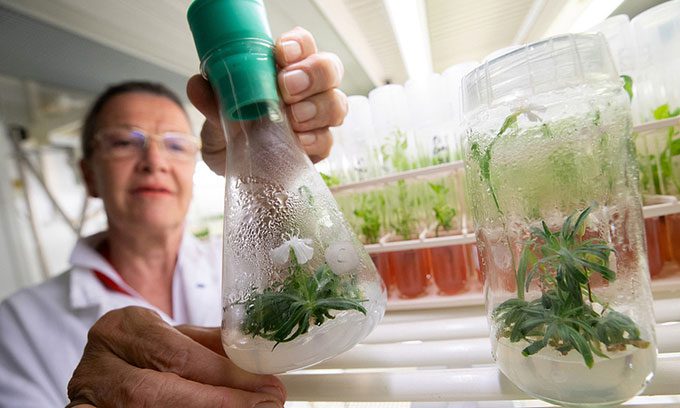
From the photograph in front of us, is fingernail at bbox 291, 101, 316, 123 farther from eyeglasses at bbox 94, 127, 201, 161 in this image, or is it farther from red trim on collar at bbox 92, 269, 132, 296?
red trim on collar at bbox 92, 269, 132, 296

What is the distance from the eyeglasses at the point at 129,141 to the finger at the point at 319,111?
56 cm

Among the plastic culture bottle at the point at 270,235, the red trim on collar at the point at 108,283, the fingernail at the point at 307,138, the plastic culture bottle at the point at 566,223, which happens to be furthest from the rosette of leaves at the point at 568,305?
the red trim on collar at the point at 108,283

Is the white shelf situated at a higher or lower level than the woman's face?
lower

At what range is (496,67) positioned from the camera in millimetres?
246

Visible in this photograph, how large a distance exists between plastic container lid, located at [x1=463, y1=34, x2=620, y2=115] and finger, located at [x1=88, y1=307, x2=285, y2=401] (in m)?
0.29

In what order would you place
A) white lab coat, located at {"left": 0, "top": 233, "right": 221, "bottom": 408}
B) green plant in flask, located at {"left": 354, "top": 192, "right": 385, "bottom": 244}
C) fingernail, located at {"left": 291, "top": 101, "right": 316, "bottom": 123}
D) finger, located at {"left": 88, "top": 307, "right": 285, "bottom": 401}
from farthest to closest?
1. white lab coat, located at {"left": 0, "top": 233, "right": 221, "bottom": 408}
2. green plant in flask, located at {"left": 354, "top": 192, "right": 385, "bottom": 244}
3. fingernail, located at {"left": 291, "top": 101, "right": 316, "bottom": 123}
4. finger, located at {"left": 88, "top": 307, "right": 285, "bottom": 401}

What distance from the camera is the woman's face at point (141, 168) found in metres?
0.82

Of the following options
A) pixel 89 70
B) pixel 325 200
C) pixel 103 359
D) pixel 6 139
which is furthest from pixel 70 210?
pixel 325 200

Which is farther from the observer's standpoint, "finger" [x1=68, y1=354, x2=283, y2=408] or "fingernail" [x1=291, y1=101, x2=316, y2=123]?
"fingernail" [x1=291, y1=101, x2=316, y2=123]

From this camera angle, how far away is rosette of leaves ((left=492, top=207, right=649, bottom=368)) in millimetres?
202

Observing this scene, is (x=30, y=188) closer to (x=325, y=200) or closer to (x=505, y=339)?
(x=325, y=200)

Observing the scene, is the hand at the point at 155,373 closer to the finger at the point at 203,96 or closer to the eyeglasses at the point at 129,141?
the finger at the point at 203,96

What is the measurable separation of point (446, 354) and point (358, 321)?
10cm

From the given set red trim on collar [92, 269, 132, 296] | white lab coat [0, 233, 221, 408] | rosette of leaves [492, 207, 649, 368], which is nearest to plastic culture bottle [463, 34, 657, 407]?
rosette of leaves [492, 207, 649, 368]
